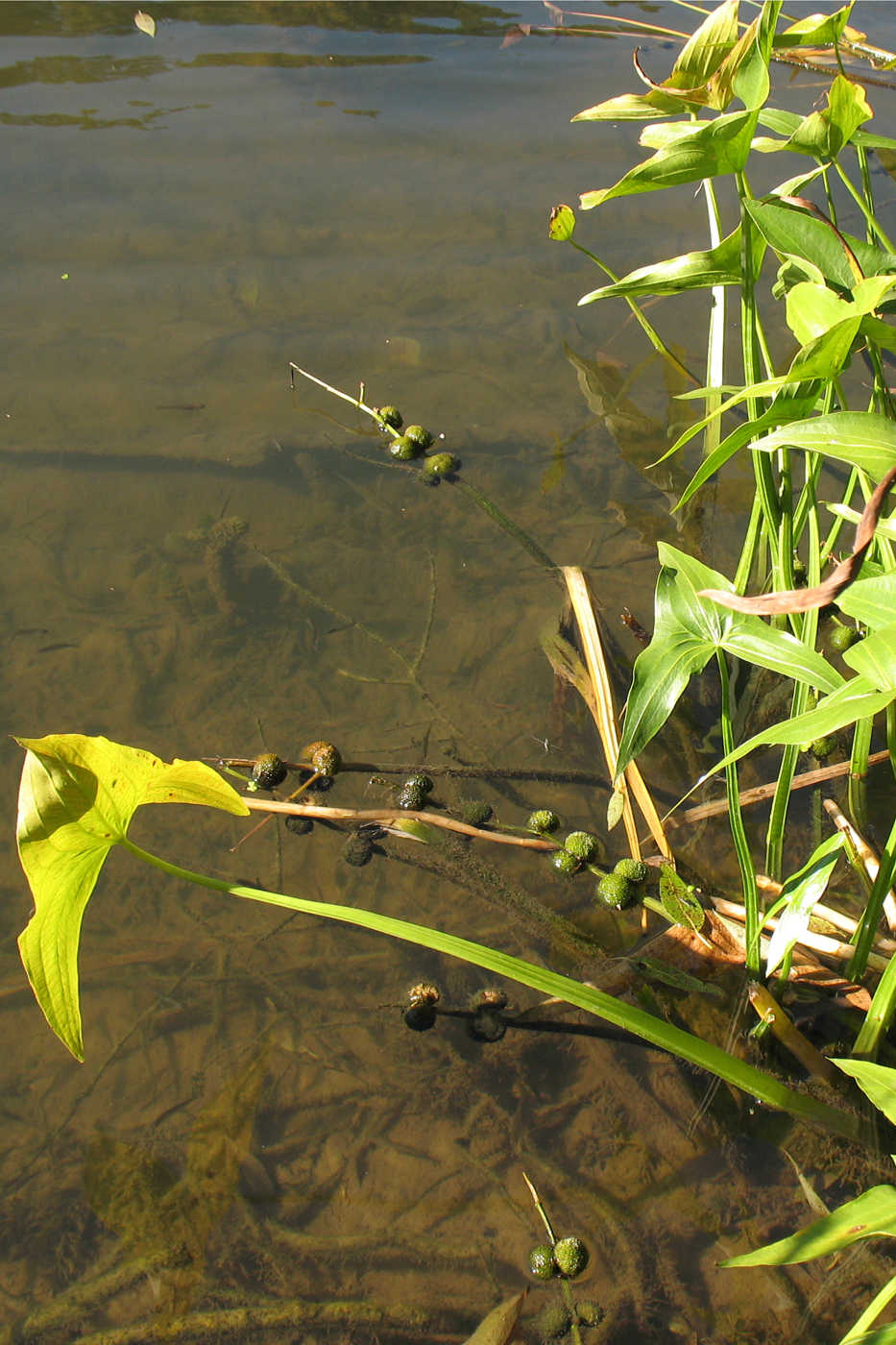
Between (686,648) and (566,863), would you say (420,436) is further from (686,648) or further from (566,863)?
(686,648)

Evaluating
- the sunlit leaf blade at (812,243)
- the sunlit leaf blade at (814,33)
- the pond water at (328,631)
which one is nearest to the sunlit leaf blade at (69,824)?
the pond water at (328,631)

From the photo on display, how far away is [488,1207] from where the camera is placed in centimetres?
219

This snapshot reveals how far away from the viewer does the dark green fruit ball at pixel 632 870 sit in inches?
101

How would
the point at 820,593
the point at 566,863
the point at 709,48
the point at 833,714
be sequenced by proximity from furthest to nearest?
the point at 566,863, the point at 709,48, the point at 833,714, the point at 820,593

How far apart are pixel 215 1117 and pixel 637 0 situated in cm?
690

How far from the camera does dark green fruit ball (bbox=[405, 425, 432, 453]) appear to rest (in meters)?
3.72

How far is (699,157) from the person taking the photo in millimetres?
1810

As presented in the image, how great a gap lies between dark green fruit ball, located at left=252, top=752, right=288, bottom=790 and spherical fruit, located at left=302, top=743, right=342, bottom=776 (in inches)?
3.6

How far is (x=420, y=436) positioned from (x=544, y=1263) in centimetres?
272

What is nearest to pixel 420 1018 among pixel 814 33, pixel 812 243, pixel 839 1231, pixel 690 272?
pixel 839 1231

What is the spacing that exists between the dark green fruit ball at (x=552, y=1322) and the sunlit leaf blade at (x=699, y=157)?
215cm

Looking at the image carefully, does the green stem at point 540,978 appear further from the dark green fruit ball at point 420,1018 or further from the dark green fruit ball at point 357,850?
the dark green fruit ball at point 357,850

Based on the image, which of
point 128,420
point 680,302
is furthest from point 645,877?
point 680,302

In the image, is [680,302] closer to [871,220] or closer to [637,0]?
[871,220]
